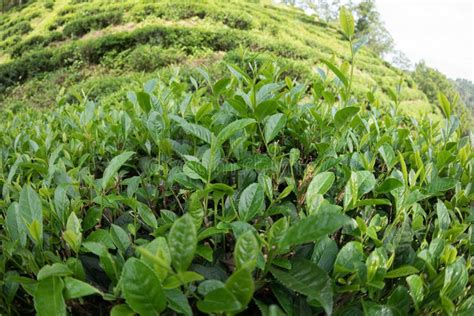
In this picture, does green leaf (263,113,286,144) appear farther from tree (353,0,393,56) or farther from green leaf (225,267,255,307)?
tree (353,0,393,56)

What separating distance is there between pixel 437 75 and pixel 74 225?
41.3 m

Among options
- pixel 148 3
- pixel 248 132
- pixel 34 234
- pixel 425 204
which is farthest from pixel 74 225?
pixel 148 3

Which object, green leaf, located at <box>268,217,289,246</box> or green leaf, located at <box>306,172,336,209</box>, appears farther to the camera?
green leaf, located at <box>306,172,336,209</box>

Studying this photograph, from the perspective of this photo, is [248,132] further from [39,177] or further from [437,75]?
[437,75]

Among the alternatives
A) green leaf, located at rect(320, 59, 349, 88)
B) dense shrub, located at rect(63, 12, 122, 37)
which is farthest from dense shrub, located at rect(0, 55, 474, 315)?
dense shrub, located at rect(63, 12, 122, 37)

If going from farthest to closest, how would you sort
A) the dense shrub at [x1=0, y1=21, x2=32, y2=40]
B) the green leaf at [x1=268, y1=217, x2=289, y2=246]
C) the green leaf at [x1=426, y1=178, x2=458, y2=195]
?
the dense shrub at [x1=0, y1=21, x2=32, y2=40]
the green leaf at [x1=426, y1=178, x2=458, y2=195]
the green leaf at [x1=268, y1=217, x2=289, y2=246]

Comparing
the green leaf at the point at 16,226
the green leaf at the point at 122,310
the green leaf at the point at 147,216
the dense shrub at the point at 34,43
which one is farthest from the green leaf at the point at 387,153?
the dense shrub at the point at 34,43

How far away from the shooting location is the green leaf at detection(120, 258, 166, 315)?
494 mm

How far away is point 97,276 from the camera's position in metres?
0.68

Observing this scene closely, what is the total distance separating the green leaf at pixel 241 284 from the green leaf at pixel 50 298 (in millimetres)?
238

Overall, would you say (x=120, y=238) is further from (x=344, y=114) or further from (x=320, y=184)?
(x=344, y=114)

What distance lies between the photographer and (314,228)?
1.63ft

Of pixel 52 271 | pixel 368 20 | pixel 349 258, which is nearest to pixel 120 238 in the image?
pixel 52 271

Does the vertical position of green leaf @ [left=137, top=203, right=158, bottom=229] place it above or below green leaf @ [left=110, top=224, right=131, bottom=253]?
above
